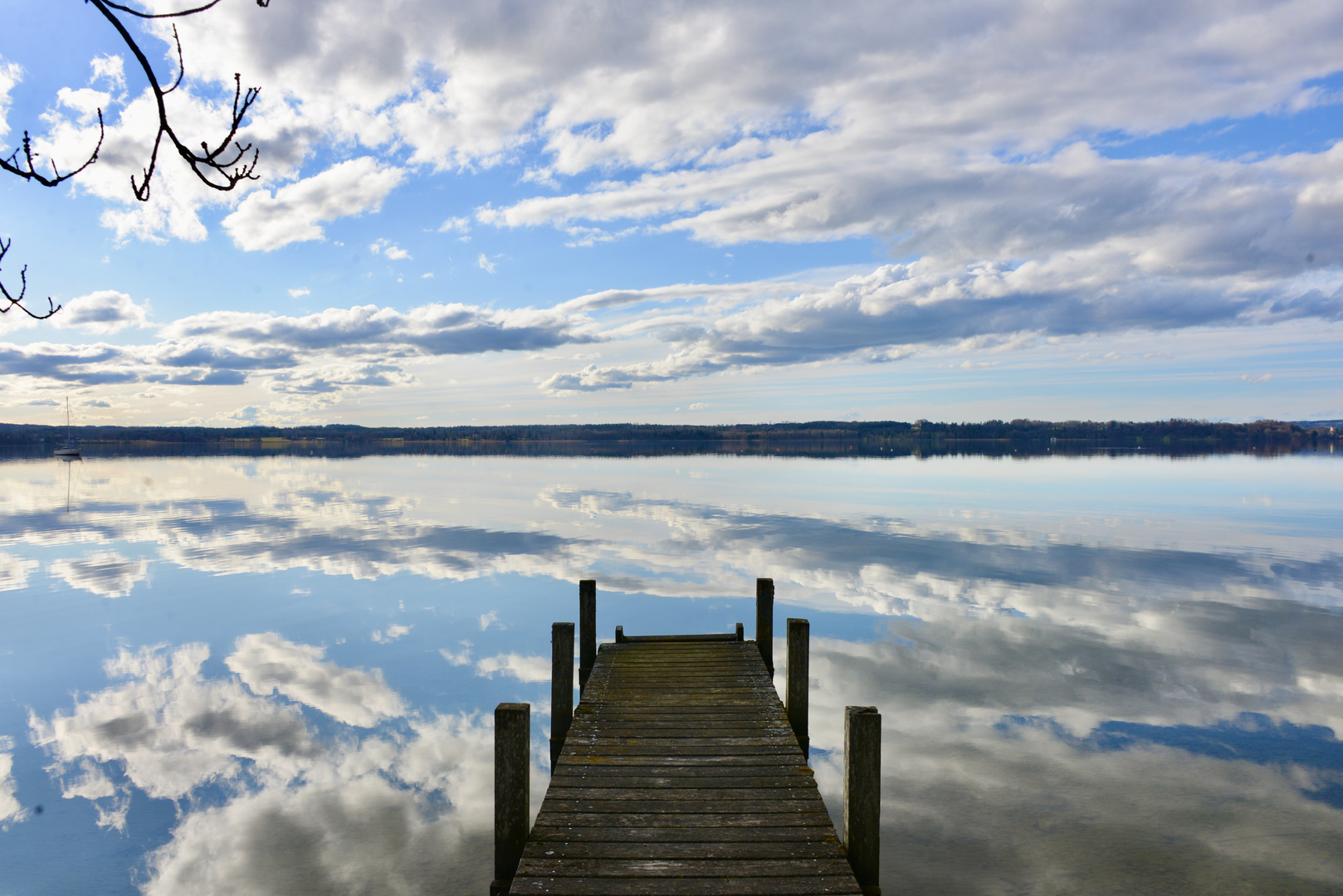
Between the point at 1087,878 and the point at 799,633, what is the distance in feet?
13.0

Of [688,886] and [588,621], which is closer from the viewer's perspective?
[688,886]

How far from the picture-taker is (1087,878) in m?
7.39

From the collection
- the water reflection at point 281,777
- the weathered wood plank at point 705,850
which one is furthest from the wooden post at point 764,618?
the weathered wood plank at point 705,850

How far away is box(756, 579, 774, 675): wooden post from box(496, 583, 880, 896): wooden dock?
158cm

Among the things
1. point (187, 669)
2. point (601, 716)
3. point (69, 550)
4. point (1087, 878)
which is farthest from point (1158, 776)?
point (69, 550)

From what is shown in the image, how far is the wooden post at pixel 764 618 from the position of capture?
1188 cm

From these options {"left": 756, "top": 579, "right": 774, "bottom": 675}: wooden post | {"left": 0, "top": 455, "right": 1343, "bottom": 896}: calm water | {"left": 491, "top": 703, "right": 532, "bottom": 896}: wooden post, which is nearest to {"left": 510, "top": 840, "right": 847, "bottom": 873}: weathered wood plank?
{"left": 491, "top": 703, "right": 532, "bottom": 896}: wooden post

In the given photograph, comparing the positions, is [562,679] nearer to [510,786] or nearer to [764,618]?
[764,618]

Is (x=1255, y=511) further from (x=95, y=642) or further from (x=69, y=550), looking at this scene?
(x=69, y=550)

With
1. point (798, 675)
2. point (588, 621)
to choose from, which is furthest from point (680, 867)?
point (588, 621)

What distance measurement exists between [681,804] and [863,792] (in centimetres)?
180

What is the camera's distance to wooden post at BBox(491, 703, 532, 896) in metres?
5.77

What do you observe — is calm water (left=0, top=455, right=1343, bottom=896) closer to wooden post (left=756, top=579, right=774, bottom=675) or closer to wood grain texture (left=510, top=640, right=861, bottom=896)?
wooden post (left=756, top=579, right=774, bottom=675)

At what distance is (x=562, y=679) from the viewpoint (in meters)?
9.78
